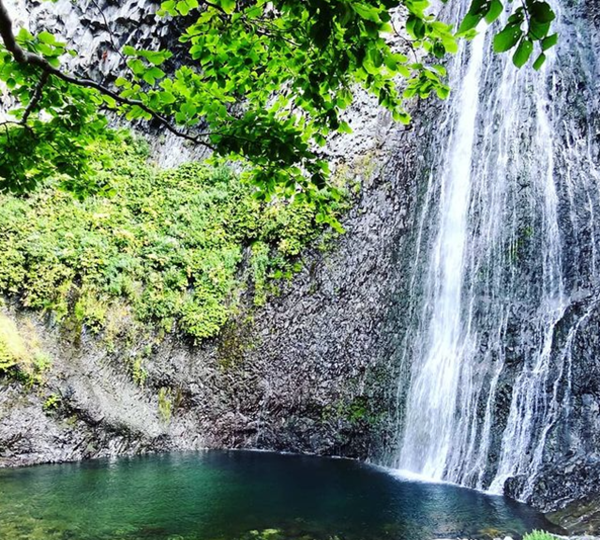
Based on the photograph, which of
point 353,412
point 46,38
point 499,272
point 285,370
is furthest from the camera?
point 285,370

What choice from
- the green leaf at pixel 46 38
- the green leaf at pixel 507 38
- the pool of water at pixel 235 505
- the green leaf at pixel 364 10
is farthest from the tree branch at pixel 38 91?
the pool of water at pixel 235 505

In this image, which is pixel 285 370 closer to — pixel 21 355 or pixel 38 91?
pixel 21 355

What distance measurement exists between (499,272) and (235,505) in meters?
5.72

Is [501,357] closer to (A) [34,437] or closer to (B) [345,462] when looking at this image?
(B) [345,462]

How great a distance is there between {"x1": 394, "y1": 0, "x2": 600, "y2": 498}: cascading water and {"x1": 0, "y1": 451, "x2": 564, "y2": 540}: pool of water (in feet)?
3.42

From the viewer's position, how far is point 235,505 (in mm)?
6387

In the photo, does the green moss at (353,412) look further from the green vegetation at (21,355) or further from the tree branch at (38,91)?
the tree branch at (38,91)

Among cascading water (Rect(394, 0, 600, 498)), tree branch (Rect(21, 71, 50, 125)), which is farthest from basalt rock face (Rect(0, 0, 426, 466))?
tree branch (Rect(21, 71, 50, 125))

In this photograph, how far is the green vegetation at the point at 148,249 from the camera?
9633 mm

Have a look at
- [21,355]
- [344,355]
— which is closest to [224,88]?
[21,355]

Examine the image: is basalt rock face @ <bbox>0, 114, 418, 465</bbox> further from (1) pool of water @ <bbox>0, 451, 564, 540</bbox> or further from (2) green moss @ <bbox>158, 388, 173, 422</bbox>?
(1) pool of water @ <bbox>0, 451, 564, 540</bbox>

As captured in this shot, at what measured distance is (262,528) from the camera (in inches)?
215

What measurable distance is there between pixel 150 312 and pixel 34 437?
10.0 ft

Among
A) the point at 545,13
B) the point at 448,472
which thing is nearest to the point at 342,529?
the point at 448,472
